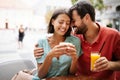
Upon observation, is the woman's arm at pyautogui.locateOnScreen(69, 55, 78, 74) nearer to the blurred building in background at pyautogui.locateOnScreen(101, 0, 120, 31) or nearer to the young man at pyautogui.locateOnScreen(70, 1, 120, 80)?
the young man at pyautogui.locateOnScreen(70, 1, 120, 80)

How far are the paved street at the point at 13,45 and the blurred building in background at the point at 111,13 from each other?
238cm

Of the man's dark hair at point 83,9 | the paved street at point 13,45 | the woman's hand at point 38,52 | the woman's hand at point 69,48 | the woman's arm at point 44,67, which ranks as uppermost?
the man's dark hair at point 83,9

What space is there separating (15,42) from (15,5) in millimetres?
945

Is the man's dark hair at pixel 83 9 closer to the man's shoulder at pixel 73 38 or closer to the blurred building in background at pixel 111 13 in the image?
the man's shoulder at pixel 73 38

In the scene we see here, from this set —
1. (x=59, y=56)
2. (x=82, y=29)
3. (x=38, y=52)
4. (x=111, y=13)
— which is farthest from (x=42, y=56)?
(x=111, y=13)

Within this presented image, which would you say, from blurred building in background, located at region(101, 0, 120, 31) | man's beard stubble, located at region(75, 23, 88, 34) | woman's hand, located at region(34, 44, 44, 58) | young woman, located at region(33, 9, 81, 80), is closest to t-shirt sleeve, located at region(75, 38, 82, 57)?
young woman, located at region(33, 9, 81, 80)

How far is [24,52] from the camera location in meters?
6.45

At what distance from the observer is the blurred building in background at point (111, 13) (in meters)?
7.67

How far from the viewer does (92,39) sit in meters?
2.47

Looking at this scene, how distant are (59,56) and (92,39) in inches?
20.8

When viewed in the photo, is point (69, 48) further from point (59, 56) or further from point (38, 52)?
point (38, 52)

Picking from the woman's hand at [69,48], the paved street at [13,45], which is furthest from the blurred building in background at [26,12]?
the woman's hand at [69,48]

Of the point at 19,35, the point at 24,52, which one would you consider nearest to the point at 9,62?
the point at 19,35

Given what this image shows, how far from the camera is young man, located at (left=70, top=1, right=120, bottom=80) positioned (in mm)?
2381
